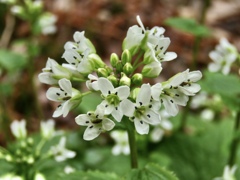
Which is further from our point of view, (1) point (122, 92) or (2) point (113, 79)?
(2) point (113, 79)

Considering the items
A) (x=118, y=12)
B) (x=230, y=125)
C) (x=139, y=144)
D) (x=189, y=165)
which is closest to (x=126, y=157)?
(x=139, y=144)

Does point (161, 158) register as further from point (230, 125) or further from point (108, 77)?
point (108, 77)

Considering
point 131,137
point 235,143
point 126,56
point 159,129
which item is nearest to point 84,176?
point 131,137

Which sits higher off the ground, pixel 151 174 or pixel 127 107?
pixel 127 107

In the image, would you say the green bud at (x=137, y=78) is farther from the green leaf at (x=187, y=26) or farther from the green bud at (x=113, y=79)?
the green leaf at (x=187, y=26)

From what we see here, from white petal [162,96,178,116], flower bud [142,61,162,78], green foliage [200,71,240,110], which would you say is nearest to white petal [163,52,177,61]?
flower bud [142,61,162,78]

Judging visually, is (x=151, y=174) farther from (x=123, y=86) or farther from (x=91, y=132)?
(x=123, y=86)

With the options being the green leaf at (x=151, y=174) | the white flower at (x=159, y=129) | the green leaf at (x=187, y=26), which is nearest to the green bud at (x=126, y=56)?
the green leaf at (x=151, y=174)
